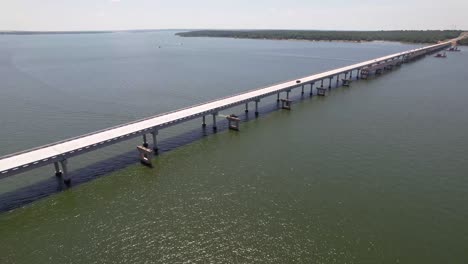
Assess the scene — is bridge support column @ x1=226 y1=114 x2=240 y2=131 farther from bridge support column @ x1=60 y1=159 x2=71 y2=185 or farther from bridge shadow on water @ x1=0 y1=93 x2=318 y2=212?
bridge support column @ x1=60 y1=159 x2=71 y2=185

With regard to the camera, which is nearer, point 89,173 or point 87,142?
point 87,142

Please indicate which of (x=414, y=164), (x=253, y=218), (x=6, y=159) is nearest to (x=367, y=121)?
(x=414, y=164)

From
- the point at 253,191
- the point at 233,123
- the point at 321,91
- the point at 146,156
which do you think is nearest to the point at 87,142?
the point at 146,156

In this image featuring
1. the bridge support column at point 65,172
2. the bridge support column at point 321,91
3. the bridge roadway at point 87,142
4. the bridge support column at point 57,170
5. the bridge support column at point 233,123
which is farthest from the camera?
the bridge support column at point 321,91

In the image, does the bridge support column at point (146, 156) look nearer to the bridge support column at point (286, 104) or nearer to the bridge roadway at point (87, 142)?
the bridge roadway at point (87, 142)

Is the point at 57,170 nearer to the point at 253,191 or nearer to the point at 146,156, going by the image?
the point at 146,156

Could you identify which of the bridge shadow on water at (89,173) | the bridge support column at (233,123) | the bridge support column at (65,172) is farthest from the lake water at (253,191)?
the bridge support column at (233,123)

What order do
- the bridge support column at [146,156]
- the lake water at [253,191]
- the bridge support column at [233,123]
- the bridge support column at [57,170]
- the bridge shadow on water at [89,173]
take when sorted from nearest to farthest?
the lake water at [253,191] < the bridge shadow on water at [89,173] < the bridge support column at [57,170] < the bridge support column at [146,156] < the bridge support column at [233,123]

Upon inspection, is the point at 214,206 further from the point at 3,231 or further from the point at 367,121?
the point at 367,121
